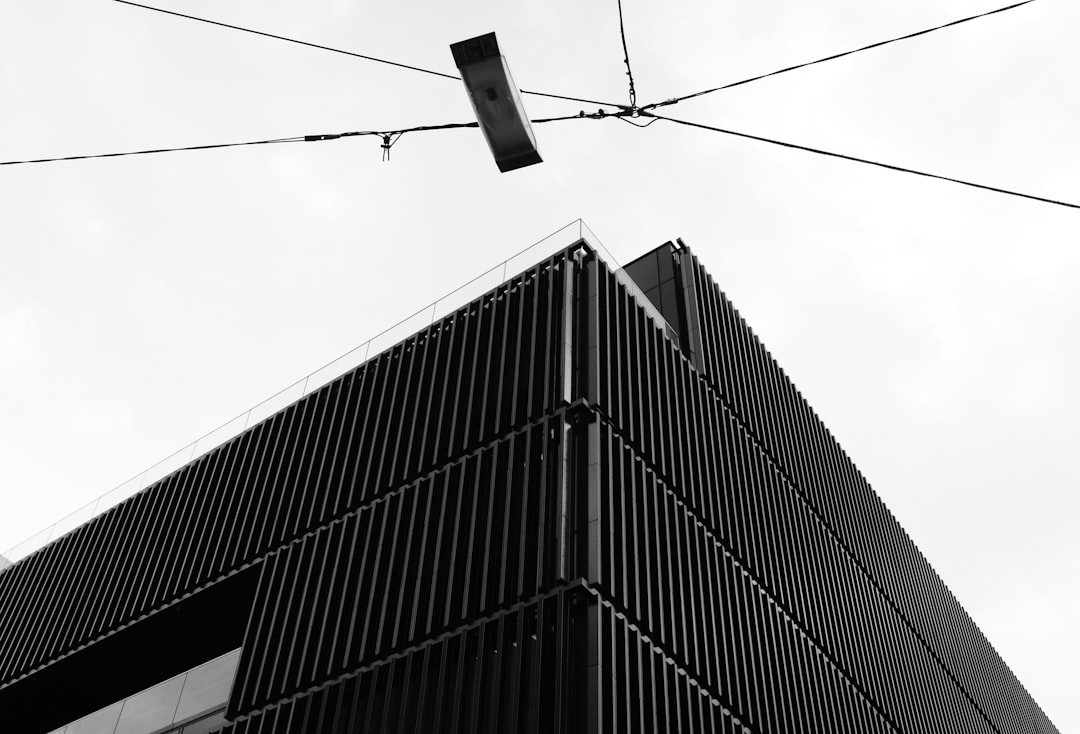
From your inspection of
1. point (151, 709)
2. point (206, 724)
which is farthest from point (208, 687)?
point (151, 709)

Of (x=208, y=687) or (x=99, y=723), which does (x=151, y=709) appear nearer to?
(x=208, y=687)

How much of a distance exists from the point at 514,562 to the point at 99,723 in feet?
40.6

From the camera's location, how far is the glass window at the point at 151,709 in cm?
1869

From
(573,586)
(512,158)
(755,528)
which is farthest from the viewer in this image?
(755,528)

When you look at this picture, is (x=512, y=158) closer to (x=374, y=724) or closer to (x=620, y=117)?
(x=620, y=117)

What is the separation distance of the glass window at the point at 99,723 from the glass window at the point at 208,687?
2.61 metres

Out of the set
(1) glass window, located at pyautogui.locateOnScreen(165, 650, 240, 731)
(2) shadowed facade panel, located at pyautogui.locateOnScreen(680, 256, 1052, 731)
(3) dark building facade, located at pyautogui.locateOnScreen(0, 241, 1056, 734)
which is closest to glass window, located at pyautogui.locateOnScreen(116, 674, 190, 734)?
(3) dark building facade, located at pyautogui.locateOnScreen(0, 241, 1056, 734)

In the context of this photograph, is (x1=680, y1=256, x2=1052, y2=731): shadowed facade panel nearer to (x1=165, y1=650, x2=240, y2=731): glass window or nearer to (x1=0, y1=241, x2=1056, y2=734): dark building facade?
(x1=0, y1=241, x2=1056, y2=734): dark building facade

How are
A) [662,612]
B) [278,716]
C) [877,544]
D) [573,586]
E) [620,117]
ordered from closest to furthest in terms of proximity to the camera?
[620,117] < [573,586] < [662,612] < [278,716] < [877,544]

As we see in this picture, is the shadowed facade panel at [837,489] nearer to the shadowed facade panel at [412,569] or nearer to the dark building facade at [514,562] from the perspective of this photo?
the dark building facade at [514,562]

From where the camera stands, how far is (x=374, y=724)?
13.7m

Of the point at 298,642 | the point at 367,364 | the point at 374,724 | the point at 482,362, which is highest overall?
the point at 367,364

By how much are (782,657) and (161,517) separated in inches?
589

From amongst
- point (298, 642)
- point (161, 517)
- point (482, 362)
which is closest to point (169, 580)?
point (161, 517)
